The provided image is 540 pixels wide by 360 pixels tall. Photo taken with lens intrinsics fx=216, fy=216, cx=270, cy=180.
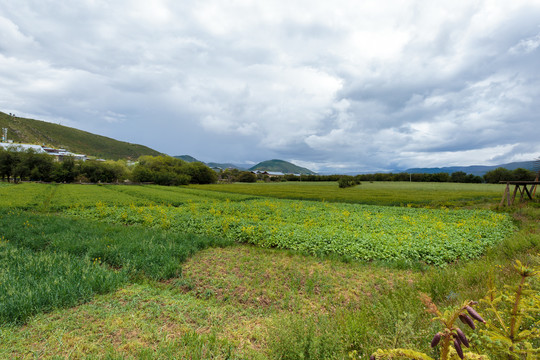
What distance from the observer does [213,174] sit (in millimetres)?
97312

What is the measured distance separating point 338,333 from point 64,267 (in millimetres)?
7510

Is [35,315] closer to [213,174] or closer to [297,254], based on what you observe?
[297,254]

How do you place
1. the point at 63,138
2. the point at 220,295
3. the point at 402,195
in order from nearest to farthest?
the point at 220,295 → the point at 402,195 → the point at 63,138

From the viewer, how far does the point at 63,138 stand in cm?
14900

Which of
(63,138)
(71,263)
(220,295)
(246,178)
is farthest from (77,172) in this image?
(63,138)

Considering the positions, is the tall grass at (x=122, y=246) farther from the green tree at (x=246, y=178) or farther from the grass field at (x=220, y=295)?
the green tree at (x=246, y=178)

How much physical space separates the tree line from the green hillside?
244 ft

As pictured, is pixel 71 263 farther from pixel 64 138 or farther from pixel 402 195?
pixel 64 138

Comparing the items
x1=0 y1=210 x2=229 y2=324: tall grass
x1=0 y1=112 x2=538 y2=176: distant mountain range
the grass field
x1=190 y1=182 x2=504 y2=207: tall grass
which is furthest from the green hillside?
the grass field

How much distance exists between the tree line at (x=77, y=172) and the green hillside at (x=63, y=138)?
74.3 meters

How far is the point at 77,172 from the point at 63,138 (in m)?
110

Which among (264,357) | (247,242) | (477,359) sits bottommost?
(247,242)

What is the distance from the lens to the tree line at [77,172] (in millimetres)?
68375

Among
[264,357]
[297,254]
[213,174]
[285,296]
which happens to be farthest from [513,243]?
[213,174]
